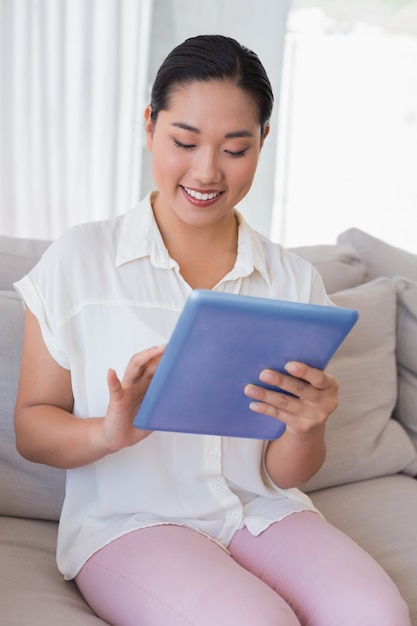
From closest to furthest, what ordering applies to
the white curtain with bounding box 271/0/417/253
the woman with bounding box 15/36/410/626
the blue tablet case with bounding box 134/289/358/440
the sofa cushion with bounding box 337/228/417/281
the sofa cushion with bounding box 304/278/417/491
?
the blue tablet case with bounding box 134/289/358/440 < the woman with bounding box 15/36/410/626 < the sofa cushion with bounding box 304/278/417/491 < the sofa cushion with bounding box 337/228/417/281 < the white curtain with bounding box 271/0/417/253

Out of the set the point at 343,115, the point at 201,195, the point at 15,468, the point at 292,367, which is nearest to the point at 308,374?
the point at 292,367

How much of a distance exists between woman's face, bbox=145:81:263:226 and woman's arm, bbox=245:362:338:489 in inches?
13.2

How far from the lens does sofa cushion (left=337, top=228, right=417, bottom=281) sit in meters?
2.23

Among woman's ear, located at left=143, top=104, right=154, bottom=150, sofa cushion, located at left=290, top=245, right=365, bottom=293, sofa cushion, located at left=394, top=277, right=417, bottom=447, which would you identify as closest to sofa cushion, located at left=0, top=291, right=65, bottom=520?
woman's ear, located at left=143, top=104, right=154, bottom=150

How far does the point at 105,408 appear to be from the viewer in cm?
136

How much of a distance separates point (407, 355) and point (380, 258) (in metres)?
0.29

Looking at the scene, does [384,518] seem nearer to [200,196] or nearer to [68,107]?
[200,196]

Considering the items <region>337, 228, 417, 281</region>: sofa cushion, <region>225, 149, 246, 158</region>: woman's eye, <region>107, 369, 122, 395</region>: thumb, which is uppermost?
<region>225, 149, 246, 158</region>: woman's eye

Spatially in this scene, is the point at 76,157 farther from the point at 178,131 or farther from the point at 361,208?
the point at 178,131

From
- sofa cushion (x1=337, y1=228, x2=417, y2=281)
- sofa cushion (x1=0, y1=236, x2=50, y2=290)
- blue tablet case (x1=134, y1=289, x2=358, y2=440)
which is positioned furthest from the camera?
sofa cushion (x1=337, y1=228, x2=417, y2=281)

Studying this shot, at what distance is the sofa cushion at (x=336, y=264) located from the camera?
2.03m

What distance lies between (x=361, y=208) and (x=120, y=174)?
119 cm

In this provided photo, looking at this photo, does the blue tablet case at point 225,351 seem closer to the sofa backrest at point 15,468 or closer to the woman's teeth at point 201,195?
the woman's teeth at point 201,195

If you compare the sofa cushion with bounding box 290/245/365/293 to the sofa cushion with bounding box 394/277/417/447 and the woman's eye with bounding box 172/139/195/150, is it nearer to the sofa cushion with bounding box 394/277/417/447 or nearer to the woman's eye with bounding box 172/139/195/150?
the sofa cushion with bounding box 394/277/417/447
